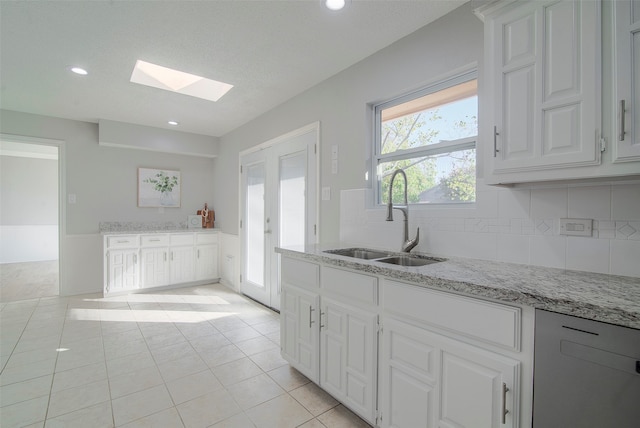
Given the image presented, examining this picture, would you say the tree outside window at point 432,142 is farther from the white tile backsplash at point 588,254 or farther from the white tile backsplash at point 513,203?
the white tile backsplash at point 588,254

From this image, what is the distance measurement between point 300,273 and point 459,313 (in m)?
1.12

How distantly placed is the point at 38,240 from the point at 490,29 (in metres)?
9.48

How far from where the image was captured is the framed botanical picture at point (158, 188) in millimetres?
4668

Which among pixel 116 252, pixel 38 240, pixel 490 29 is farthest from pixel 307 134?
pixel 38 240

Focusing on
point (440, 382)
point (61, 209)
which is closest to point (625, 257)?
point (440, 382)

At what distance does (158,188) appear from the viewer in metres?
4.80

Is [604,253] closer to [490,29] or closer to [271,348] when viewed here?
[490,29]

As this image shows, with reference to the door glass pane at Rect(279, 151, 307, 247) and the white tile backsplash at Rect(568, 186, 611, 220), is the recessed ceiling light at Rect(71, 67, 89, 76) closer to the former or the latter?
the door glass pane at Rect(279, 151, 307, 247)

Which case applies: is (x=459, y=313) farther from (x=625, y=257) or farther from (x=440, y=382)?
(x=625, y=257)

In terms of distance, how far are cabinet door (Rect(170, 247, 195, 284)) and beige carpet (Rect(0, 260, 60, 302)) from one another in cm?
155

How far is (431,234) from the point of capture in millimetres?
1920

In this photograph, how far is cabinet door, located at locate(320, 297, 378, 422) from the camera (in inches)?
60.7

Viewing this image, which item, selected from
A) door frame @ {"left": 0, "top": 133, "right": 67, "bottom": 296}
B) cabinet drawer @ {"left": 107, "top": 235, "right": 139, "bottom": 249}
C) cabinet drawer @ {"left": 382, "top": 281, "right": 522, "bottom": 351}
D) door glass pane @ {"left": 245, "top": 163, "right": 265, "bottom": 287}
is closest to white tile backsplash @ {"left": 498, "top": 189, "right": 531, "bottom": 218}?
cabinet drawer @ {"left": 382, "top": 281, "right": 522, "bottom": 351}

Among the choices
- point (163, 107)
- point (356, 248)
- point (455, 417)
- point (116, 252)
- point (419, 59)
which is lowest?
point (455, 417)
